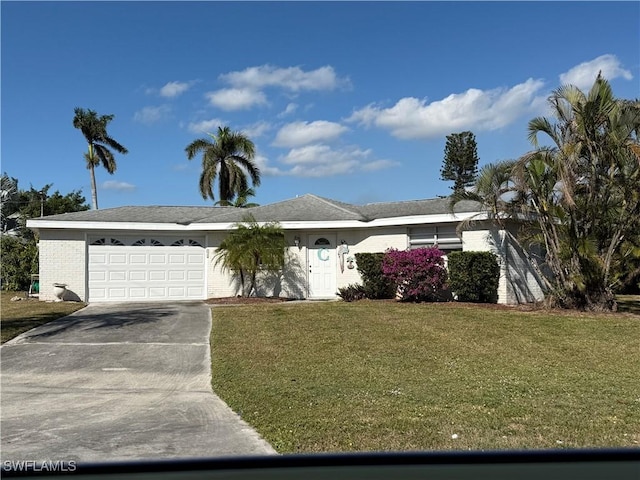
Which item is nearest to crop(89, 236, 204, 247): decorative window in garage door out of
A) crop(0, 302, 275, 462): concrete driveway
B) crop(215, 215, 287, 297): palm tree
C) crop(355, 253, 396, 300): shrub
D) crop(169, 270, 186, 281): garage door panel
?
crop(169, 270, 186, 281): garage door panel

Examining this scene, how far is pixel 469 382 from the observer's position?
762 centimetres

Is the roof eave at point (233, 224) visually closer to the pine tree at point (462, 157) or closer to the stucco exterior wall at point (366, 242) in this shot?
Answer: the stucco exterior wall at point (366, 242)

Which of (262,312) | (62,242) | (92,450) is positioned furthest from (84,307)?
(92,450)

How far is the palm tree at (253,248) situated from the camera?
715 inches

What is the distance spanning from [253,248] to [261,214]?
285cm

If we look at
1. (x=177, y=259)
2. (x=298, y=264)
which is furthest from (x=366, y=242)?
(x=177, y=259)

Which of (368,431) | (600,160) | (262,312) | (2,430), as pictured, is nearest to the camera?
(368,431)

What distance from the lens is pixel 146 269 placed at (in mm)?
19156

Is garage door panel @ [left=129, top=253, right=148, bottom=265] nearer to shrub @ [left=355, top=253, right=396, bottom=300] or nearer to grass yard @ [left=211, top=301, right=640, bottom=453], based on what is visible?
grass yard @ [left=211, top=301, right=640, bottom=453]

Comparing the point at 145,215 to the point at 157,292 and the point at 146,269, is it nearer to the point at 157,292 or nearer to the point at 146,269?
the point at 146,269

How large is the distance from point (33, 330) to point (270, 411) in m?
8.90

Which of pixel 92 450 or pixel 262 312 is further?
pixel 262 312

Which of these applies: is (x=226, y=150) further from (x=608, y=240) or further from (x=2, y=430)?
(x=2, y=430)

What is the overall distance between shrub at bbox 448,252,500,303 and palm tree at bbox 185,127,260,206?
19.2m
